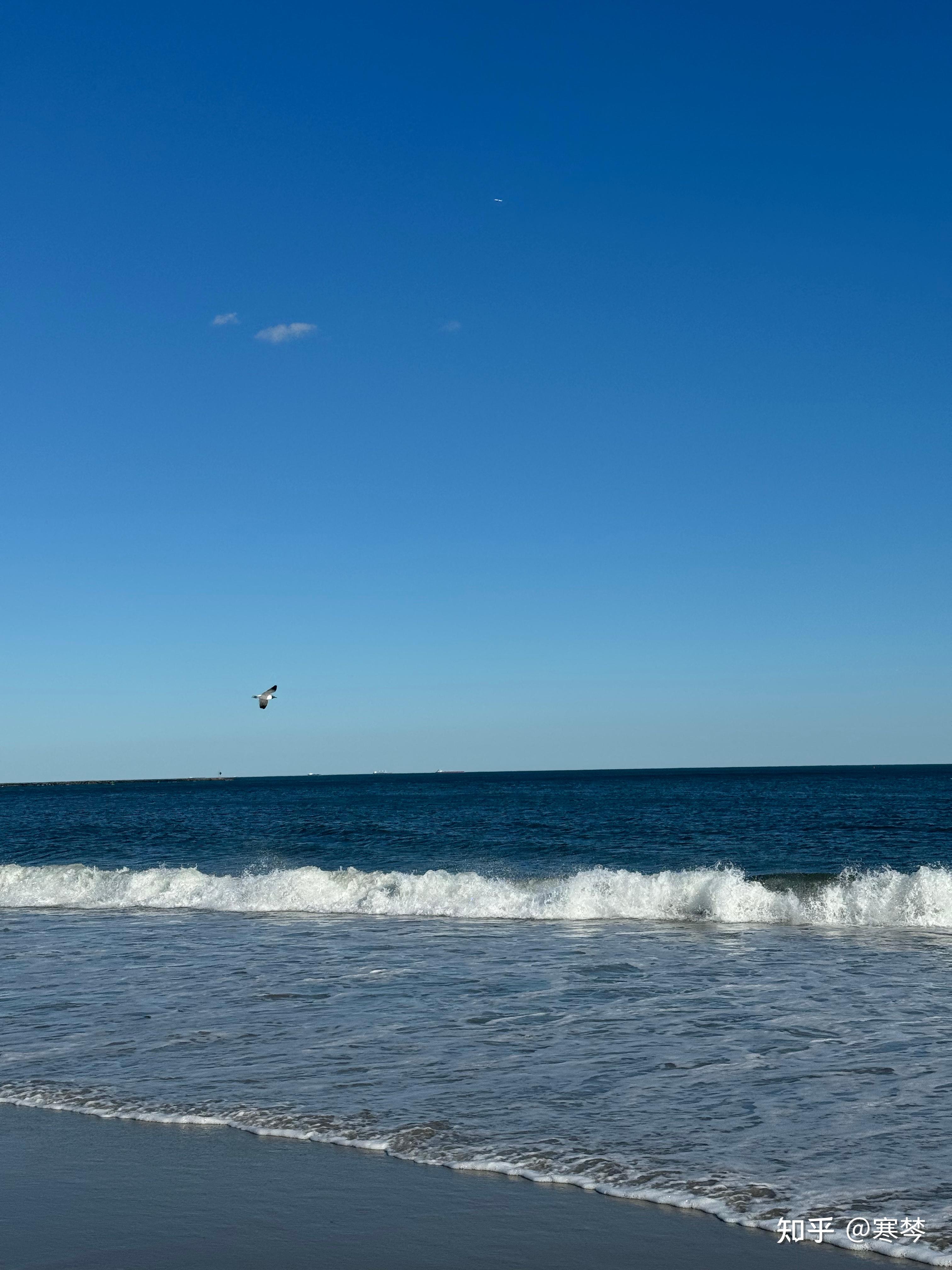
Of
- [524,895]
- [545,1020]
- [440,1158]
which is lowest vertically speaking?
[524,895]

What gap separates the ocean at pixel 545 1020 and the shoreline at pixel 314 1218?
A: 28 cm

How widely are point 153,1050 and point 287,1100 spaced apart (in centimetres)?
240

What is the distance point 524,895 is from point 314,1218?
17157 millimetres

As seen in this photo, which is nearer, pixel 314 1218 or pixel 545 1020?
pixel 314 1218

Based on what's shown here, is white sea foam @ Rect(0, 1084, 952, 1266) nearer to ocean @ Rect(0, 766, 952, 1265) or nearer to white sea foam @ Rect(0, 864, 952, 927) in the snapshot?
ocean @ Rect(0, 766, 952, 1265)

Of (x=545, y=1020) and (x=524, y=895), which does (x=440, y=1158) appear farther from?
(x=524, y=895)

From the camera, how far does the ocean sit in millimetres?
7047

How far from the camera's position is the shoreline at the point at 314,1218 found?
558cm

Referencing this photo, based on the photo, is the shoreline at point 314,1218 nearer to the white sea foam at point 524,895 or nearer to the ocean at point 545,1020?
the ocean at point 545,1020

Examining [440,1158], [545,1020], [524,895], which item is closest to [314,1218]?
[440,1158]

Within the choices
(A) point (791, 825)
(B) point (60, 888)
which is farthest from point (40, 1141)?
(A) point (791, 825)

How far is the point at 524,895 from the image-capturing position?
2302 centimetres

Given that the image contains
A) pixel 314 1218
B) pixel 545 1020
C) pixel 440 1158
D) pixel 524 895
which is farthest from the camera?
pixel 524 895

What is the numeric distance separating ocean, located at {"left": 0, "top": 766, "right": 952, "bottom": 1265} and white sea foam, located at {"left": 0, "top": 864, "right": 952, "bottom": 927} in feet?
0.29
